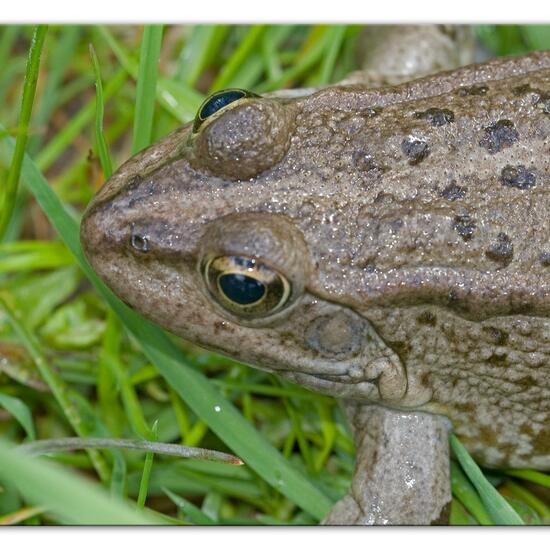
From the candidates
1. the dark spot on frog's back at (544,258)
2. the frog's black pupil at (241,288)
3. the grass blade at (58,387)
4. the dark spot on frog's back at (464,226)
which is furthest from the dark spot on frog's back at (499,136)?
the grass blade at (58,387)

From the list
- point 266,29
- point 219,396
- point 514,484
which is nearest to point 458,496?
point 514,484

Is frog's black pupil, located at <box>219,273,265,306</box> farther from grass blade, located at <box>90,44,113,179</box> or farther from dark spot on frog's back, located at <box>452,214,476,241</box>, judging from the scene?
grass blade, located at <box>90,44,113,179</box>

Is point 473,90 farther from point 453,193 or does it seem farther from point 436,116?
point 453,193

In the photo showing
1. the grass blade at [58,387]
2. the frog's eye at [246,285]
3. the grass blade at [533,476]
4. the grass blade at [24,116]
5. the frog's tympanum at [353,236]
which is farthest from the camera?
the grass blade at [58,387]

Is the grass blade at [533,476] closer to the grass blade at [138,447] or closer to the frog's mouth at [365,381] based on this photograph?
the frog's mouth at [365,381]

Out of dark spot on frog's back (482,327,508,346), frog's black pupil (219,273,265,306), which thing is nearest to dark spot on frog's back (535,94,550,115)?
dark spot on frog's back (482,327,508,346)

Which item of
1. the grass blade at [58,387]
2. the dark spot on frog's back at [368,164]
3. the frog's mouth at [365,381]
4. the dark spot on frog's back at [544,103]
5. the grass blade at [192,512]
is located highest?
the dark spot on frog's back at [544,103]

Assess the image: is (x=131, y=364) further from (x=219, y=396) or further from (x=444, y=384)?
(x=444, y=384)
